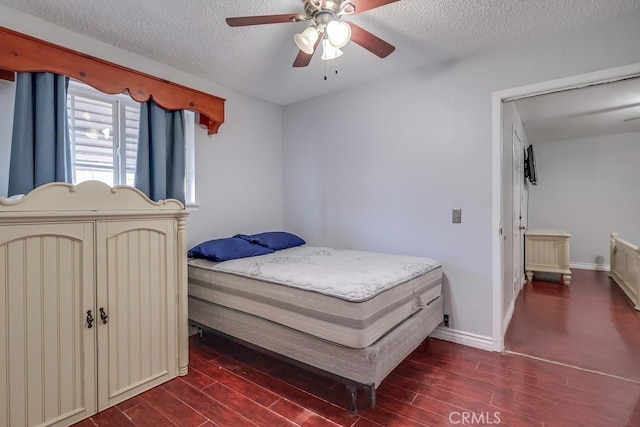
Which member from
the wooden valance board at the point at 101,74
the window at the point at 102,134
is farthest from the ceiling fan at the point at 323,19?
the window at the point at 102,134

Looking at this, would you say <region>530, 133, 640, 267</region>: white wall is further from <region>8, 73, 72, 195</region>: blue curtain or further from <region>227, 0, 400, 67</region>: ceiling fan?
<region>8, 73, 72, 195</region>: blue curtain

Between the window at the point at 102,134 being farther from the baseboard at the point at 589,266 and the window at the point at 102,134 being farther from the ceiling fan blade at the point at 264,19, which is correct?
the baseboard at the point at 589,266

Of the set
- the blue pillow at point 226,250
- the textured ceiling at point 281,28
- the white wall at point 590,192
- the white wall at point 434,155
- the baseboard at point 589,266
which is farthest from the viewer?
the baseboard at point 589,266

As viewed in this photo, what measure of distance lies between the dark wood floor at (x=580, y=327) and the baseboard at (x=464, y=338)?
0.62ft

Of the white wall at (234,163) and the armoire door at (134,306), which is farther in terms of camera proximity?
the white wall at (234,163)

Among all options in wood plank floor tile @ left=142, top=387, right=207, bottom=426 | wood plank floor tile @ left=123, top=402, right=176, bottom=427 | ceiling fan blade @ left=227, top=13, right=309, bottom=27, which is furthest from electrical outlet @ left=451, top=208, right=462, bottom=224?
wood plank floor tile @ left=123, top=402, right=176, bottom=427

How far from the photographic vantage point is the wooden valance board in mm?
1859

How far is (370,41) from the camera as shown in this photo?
6.11 feet

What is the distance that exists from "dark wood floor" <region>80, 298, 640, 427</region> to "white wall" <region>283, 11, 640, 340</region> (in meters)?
0.51

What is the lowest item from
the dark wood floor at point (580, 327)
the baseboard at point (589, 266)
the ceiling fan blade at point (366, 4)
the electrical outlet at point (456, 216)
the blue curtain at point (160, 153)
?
the dark wood floor at point (580, 327)

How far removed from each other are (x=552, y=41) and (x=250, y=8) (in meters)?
2.04

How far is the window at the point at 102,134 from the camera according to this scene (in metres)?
2.27

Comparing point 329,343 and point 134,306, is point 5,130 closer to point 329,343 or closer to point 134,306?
point 134,306

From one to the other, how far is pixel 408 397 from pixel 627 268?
12.8 feet
